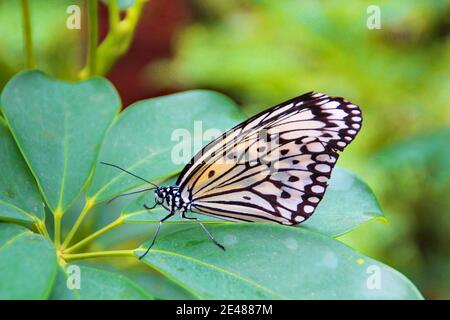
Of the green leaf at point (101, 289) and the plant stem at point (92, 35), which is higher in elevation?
the plant stem at point (92, 35)

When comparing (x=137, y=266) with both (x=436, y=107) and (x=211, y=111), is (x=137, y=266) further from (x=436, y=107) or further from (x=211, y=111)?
(x=436, y=107)

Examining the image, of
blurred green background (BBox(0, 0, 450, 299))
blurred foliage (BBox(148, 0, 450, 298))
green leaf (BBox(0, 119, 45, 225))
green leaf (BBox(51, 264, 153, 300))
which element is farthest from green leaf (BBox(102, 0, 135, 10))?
blurred foliage (BBox(148, 0, 450, 298))

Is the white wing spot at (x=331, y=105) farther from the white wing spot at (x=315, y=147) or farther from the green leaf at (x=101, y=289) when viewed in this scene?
the green leaf at (x=101, y=289)

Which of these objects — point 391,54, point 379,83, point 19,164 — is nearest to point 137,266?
point 19,164

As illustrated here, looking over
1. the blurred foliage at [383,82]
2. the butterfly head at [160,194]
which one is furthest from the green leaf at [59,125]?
the blurred foliage at [383,82]

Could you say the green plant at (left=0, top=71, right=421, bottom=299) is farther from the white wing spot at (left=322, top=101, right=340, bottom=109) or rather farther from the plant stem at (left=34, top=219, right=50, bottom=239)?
the white wing spot at (left=322, top=101, right=340, bottom=109)

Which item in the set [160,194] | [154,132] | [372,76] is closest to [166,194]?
[160,194]
